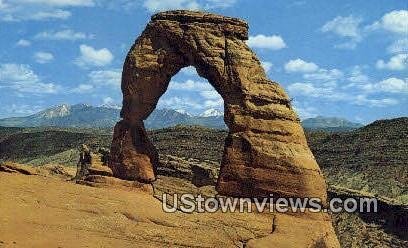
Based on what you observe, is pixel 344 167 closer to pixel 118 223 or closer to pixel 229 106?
pixel 229 106

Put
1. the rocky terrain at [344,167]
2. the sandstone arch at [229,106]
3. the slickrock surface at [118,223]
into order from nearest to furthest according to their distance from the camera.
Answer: the slickrock surface at [118,223]
the sandstone arch at [229,106]
the rocky terrain at [344,167]

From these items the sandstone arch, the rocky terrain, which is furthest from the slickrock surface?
the sandstone arch

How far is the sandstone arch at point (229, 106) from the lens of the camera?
3059cm

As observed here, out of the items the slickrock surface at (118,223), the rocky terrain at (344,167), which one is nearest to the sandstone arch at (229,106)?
the slickrock surface at (118,223)

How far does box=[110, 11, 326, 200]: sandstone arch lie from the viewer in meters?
30.6

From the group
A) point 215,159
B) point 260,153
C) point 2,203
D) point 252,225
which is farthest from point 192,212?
point 215,159

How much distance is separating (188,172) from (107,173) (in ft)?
53.5

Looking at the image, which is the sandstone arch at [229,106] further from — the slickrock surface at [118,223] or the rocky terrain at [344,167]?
the rocky terrain at [344,167]

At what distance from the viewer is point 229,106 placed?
1267 inches

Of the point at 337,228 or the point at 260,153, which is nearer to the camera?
the point at 260,153

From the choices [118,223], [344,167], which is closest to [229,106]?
[118,223]

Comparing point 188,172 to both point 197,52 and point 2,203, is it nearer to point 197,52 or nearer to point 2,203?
point 197,52

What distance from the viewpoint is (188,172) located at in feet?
170

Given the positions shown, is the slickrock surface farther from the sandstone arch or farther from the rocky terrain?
the sandstone arch
